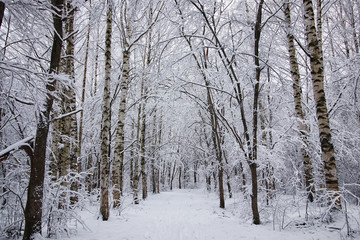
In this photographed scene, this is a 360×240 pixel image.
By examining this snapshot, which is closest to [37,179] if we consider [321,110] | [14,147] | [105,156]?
[14,147]

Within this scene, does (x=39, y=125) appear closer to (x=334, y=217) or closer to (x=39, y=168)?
(x=39, y=168)

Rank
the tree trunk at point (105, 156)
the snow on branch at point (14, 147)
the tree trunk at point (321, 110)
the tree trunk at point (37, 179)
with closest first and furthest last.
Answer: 1. the snow on branch at point (14, 147)
2. the tree trunk at point (37, 179)
3. the tree trunk at point (321, 110)
4. the tree trunk at point (105, 156)

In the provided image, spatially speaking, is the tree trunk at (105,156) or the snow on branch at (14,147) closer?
the snow on branch at (14,147)

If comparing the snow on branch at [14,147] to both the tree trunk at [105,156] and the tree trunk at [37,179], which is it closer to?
the tree trunk at [37,179]

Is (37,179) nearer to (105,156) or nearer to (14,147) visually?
(14,147)

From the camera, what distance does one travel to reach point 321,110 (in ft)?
13.6

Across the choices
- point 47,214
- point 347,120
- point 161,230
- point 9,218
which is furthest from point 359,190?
point 9,218

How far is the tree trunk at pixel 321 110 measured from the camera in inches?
151

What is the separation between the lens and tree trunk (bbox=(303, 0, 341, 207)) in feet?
12.6

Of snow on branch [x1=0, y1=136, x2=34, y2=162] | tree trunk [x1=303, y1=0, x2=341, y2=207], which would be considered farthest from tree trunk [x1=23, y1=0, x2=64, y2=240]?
tree trunk [x1=303, y1=0, x2=341, y2=207]

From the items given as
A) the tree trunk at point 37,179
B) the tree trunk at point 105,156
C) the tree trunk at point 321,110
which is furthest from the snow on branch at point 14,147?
the tree trunk at point 321,110

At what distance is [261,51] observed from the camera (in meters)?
5.09

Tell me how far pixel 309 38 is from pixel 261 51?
1.06m

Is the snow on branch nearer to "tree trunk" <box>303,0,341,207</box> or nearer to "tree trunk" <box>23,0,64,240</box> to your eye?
"tree trunk" <box>23,0,64,240</box>
